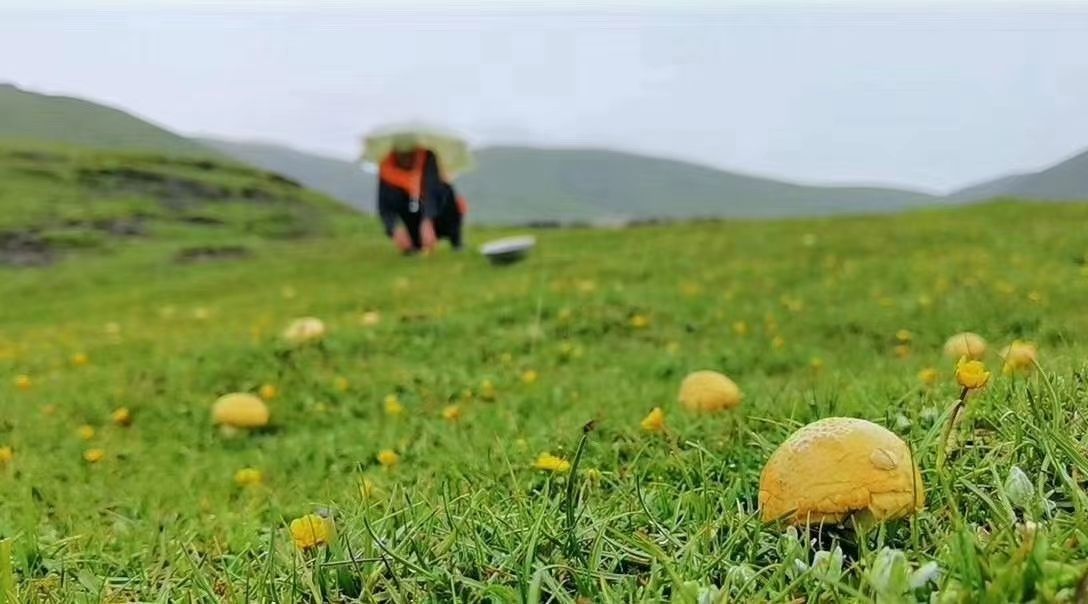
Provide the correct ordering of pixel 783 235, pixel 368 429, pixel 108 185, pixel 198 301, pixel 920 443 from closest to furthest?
1. pixel 920 443
2. pixel 368 429
3. pixel 198 301
4. pixel 783 235
5. pixel 108 185

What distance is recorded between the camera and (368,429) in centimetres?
454

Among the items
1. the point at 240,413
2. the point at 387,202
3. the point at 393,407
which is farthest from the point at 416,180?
the point at 393,407

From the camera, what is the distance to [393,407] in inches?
190

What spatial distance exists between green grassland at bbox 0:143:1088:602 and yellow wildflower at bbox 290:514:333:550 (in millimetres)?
48

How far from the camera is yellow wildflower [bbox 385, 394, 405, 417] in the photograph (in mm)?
4844

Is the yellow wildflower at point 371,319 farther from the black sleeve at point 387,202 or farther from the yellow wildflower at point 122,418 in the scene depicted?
the black sleeve at point 387,202

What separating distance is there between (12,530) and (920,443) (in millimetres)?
2654

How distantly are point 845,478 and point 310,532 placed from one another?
1132 millimetres

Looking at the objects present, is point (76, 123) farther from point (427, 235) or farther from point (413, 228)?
point (427, 235)

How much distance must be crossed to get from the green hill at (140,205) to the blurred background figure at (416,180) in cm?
1310

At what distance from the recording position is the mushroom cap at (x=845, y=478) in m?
1.72

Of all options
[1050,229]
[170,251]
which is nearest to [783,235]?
[1050,229]

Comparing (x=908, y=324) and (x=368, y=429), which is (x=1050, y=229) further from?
(x=368, y=429)

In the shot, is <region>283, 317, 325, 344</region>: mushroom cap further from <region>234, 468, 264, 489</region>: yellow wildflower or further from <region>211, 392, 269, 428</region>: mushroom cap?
<region>234, 468, 264, 489</region>: yellow wildflower
